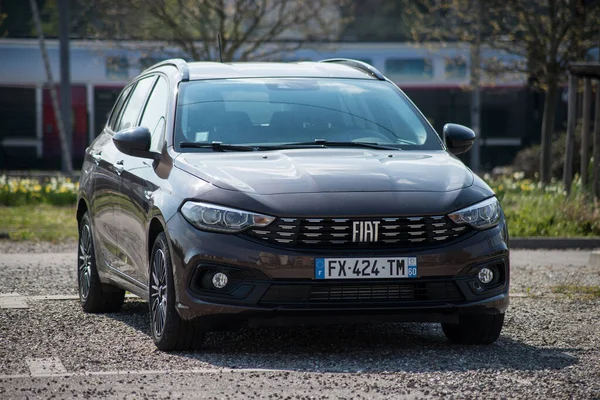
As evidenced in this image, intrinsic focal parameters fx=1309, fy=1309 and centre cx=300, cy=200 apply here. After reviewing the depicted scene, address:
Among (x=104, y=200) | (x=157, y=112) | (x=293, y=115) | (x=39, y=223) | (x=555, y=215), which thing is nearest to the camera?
(x=293, y=115)

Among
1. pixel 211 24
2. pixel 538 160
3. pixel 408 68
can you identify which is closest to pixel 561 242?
pixel 538 160

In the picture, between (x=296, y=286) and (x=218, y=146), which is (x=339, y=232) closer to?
(x=296, y=286)

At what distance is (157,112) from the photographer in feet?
28.1

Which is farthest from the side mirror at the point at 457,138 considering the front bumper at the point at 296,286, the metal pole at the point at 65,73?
the metal pole at the point at 65,73

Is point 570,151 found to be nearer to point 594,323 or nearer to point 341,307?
point 594,323

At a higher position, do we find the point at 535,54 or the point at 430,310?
the point at 430,310

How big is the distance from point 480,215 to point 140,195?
2.08 metres

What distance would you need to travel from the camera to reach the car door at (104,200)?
8.80m

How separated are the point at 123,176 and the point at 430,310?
243 cm

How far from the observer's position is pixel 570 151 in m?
17.3

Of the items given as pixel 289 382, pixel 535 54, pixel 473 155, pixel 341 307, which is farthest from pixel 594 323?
pixel 473 155

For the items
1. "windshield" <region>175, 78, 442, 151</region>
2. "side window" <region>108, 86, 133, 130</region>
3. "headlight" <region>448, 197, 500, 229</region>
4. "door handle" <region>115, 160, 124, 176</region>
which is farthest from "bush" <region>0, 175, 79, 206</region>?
"headlight" <region>448, 197, 500, 229</region>

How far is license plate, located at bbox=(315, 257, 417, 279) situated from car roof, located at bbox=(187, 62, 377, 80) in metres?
2.14

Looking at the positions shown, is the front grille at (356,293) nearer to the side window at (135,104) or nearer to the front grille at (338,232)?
the front grille at (338,232)
